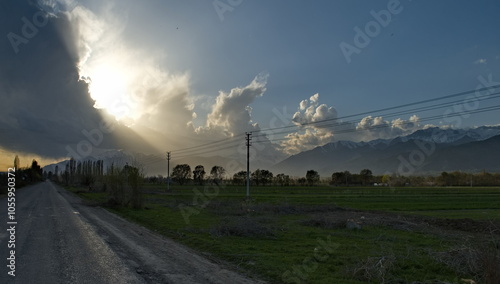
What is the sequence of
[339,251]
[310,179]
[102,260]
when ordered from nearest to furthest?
1. [102,260]
2. [339,251]
3. [310,179]

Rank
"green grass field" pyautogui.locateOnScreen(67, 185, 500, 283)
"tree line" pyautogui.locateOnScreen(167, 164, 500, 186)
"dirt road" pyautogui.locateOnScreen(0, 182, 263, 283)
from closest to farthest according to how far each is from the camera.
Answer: "dirt road" pyautogui.locateOnScreen(0, 182, 263, 283)
"green grass field" pyautogui.locateOnScreen(67, 185, 500, 283)
"tree line" pyautogui.locateOnScreen(167, 164, 500, 186)

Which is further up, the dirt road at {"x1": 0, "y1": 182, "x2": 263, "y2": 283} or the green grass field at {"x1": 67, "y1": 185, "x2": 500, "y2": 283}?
the dirt road at {"x1": 0, "y1": 182, "x2": 263, "y2": 283}

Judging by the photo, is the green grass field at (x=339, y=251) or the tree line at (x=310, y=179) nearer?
the green grass field at (x=339, y=251)

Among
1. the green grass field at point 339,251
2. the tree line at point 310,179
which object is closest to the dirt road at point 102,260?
the green grass field at point 339,251

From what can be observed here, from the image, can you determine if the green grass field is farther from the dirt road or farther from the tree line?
the tree line

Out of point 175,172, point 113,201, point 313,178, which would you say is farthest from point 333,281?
point 175,172

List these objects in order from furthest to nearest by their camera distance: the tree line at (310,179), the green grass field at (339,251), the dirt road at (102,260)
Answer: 1. the tree line at (310,179)
2. the green grass field at (339,251)
3. the dirt road at (102,260)

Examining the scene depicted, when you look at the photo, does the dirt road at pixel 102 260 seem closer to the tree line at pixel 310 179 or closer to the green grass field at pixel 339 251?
the green grass field at pixel 339 251

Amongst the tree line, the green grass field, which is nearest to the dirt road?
the green grass field

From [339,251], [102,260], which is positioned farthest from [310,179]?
[102,260]

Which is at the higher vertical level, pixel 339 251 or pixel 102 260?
pixel 102 260

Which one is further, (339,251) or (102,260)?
(339,251)

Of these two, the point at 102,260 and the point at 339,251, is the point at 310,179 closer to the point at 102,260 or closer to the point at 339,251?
the point at 339,251

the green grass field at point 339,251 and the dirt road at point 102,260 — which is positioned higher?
the dirt road at point 102,260
